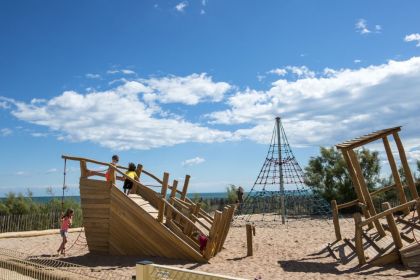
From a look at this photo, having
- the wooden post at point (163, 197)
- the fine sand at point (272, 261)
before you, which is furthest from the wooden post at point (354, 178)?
the wooden post at point (163, 197)

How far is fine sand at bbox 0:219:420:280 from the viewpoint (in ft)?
24.5

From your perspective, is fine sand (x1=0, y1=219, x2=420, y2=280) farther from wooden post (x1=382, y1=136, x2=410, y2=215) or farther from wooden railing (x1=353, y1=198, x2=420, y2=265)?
wooden post (x1=382, y1=136, x2=410, y2=215)

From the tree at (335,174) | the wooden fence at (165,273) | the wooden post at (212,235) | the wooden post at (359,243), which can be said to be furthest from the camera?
the tree at (335,174)

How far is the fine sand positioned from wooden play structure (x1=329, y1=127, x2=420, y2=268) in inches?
10.4

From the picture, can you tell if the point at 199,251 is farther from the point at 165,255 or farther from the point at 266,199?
the point at 266,199

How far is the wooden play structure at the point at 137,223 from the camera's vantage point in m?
9.01

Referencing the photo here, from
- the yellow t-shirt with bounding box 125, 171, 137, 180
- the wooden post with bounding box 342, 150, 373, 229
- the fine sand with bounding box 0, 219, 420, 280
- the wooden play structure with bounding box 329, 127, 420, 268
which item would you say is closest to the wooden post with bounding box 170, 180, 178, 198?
the yellow t-shirt with bounding box 125, 171, 137, 180

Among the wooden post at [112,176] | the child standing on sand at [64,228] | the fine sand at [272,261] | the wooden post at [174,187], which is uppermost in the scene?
the wooden post at [112,176]

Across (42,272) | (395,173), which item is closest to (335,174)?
(395,173)

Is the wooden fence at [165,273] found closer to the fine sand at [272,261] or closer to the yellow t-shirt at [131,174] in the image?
the fine sand at [272,261]

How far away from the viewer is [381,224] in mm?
9133

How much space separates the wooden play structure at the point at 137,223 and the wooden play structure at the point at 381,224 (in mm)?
2804

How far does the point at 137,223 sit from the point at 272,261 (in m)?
3.07

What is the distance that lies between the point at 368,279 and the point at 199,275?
4.47 m
